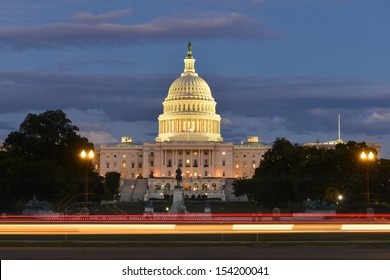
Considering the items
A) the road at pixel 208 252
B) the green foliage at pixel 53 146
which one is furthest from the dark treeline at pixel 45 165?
the road at pixel 208 252

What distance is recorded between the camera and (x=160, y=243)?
154 ft

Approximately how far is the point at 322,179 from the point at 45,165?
1325 inches

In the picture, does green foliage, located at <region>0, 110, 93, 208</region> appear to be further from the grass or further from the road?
the road

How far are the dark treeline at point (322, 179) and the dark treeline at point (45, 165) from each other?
74.8 ft

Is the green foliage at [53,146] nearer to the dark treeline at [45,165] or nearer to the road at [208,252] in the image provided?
the dark treeline at [45,165]

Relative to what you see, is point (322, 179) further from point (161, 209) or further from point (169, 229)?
A: point (169, 229)


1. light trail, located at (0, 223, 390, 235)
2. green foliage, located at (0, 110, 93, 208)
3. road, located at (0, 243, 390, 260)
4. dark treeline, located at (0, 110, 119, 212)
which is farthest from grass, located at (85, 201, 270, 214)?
road, located at (0, 243, 390, 260)

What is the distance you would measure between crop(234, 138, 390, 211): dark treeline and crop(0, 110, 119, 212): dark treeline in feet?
74.8

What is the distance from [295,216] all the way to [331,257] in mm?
35565

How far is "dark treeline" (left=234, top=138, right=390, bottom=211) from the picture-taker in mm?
103188

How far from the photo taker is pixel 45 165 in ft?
380

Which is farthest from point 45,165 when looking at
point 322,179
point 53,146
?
point 322,179

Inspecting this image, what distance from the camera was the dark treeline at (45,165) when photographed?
104m

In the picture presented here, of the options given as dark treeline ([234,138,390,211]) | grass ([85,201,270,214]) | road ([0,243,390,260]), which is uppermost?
dark treeline ([234,138,390,211])
